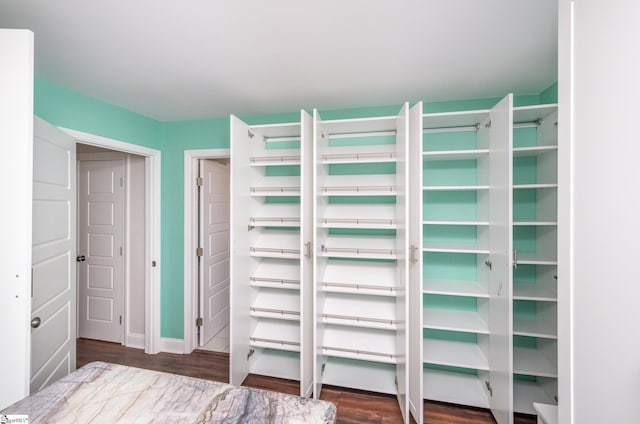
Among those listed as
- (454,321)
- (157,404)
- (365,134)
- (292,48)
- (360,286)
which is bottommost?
(454,321)

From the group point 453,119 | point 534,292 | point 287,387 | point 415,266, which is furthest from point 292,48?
point 287,387

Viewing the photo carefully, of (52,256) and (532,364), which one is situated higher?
(52,256)

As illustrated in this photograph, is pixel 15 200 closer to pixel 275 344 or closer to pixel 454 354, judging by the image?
pixel 275 344

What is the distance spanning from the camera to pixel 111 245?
9.81 feet

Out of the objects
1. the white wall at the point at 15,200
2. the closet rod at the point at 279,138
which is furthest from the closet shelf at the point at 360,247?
the white wall at the point at 15,200

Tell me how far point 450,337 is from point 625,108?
2.16 metres

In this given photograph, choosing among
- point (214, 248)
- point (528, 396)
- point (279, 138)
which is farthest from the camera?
point (214, 248)

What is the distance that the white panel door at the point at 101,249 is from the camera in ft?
9.71

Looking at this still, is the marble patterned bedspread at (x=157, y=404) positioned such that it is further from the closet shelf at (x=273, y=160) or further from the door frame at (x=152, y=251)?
the door frame at (x=152, y=251)

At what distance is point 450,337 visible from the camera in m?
2.26

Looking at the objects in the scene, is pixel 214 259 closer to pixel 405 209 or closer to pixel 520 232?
pixel 405 209

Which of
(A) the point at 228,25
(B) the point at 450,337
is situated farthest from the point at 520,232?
(A) the point at 228,25

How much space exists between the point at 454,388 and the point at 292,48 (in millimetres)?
2730

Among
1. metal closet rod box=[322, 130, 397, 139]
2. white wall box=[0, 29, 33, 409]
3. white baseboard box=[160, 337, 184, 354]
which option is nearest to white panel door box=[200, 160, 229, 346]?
white baseboard box=[160, 337, 184, 354]
